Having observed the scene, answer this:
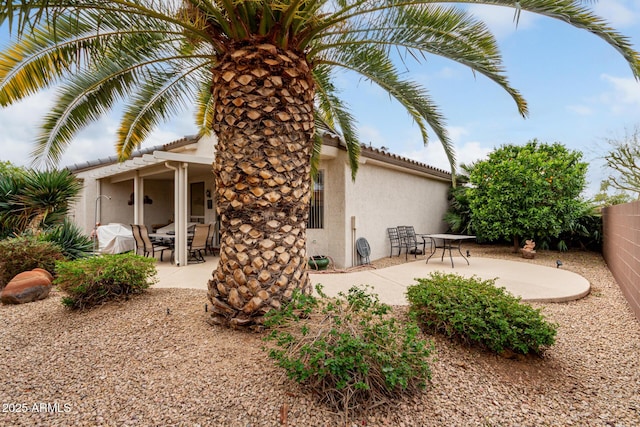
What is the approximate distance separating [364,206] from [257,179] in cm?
713

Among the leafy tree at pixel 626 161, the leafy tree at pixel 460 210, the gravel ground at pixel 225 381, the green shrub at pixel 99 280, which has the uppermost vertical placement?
the leafy tree at pixel 626 161

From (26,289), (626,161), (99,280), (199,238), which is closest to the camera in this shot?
(99,280)

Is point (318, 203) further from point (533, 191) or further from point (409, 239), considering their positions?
point (533, 191)

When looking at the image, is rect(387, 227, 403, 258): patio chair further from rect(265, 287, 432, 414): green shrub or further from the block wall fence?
rect(265, 287, 432, 414): green shrub

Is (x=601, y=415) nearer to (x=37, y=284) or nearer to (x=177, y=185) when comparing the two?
(x=37, y=284)

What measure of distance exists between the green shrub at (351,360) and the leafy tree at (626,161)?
18.5 meters

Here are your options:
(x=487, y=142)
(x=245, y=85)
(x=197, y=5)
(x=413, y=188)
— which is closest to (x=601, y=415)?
(x=245, y=85)

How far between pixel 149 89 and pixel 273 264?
5136 millimetres

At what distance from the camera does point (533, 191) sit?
1117 centimetres

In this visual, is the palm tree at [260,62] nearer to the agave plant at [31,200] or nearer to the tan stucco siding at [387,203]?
the agave plant at [31,200]

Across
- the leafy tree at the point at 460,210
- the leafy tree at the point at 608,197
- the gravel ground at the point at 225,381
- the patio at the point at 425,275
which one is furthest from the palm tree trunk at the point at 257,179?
the leafy tree at the point at 608,197

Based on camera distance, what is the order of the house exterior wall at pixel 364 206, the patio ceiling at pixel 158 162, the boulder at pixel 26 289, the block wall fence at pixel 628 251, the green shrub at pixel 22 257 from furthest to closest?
1. the house exterior wall at pixel 364 206
2. the patio ceiling at pixel 158 162
3. the green shrub at pixel 22 257
4. the boulder at pixel 26 289
5. the block wall fence at pixel 628 251

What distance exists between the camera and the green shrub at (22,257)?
6840 mm

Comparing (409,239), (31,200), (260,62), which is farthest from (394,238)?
(31,200)
